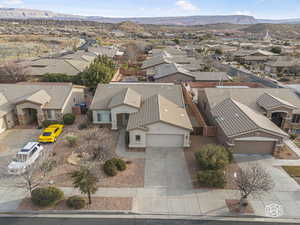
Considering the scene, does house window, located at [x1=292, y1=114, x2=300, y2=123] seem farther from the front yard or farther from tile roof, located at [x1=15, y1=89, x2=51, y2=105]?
tile roof, located at [x1=15, y1=89, x2=51, y2=105]

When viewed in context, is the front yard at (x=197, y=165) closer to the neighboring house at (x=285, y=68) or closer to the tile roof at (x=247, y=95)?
the tile roof at (x=247, y=95)

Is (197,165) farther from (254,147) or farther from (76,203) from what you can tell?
(76,203)

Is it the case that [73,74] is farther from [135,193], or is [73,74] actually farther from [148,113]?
[135,193]

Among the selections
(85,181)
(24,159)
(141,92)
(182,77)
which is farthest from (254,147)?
(182,77)

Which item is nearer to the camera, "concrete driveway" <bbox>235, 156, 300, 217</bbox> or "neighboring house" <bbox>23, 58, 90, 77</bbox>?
"concrete driveway" <bbox>235, 156, 300, 217</bbox>

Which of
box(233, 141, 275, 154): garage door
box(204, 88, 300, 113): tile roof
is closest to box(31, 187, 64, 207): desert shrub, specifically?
box(233, 141, 275, 154): garage door

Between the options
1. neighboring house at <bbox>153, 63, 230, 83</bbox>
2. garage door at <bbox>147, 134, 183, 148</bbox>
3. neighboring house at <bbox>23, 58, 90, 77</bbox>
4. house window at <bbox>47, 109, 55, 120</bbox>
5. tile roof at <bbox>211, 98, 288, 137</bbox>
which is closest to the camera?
tile roof at <bbox>211, 98, 288, 137</bbox>
